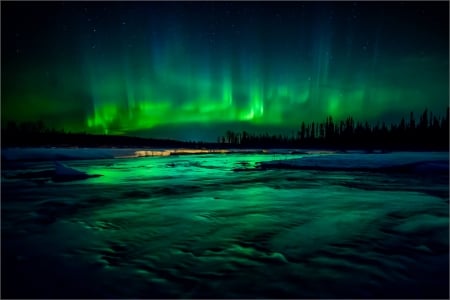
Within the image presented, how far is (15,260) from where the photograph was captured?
411cm

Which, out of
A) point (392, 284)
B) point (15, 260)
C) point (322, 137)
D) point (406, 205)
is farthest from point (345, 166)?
point (322, 137)

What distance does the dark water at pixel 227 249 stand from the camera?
3275mm

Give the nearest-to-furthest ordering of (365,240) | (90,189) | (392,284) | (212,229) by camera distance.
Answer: (392,284)
(365,240)
(212,229)
(90,189)

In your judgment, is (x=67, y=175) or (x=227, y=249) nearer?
(x=227, y=249)

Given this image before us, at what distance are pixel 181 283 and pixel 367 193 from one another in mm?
8537

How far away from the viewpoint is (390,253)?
13.9ft

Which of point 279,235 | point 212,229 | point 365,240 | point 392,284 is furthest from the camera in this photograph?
point 212,229

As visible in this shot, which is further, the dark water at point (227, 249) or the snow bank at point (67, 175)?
the snow bank at point (67, 175)

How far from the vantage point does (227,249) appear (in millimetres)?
4500

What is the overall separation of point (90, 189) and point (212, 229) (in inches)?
305

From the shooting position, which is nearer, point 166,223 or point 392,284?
point 392,284

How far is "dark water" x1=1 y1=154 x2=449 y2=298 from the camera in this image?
328 centimetres

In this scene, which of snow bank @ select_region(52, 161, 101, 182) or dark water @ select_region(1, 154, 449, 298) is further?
snow bank @ select_region(52, 161, 101, 182)

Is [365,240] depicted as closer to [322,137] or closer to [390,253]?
[390,253]
